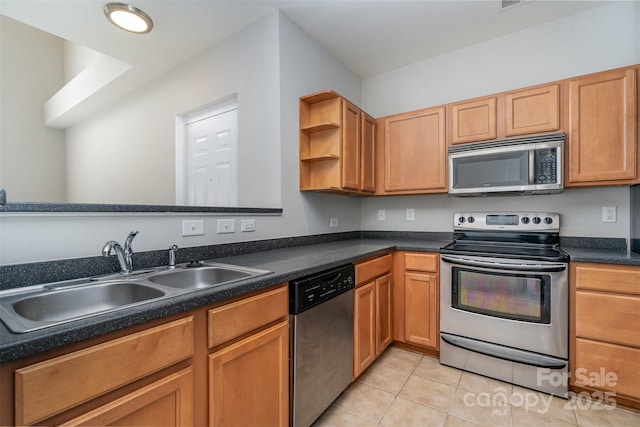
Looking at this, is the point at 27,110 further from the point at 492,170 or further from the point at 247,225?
the point at 492,170

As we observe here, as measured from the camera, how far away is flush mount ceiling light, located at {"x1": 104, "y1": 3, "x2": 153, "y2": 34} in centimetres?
212

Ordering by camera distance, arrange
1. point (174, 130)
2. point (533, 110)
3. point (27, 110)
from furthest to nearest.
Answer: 1. point (27, 110)
2. point (174, 130)
3. point (533, 110)

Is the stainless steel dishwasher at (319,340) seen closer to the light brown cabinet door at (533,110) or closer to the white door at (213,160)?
the white door at (213,160)

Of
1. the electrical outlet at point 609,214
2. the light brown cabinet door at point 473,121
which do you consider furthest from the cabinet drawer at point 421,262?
the electrical outlet at point 609,214

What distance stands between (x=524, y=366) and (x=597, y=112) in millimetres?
1844

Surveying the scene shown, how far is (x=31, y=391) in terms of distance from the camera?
637 millimetres

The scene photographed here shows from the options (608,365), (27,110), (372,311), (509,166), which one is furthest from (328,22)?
(27,110)

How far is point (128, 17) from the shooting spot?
223 cm

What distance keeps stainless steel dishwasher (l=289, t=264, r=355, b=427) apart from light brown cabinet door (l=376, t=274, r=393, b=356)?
428 millimetres

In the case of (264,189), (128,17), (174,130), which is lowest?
(264,189)

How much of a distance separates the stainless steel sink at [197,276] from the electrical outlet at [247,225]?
480 mm

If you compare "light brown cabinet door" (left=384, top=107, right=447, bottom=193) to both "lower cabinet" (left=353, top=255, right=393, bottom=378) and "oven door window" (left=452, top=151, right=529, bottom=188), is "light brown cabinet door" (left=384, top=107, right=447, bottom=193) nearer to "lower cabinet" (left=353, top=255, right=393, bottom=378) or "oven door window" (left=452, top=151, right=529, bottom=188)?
"oven door window" (left=452, top=151, right=529, bottom=188)

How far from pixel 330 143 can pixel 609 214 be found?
225 centimetres

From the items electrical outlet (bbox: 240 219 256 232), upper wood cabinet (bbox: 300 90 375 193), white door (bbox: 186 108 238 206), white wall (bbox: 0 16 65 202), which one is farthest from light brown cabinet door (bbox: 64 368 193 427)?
white wall (bbox: 0 16 65 202)
